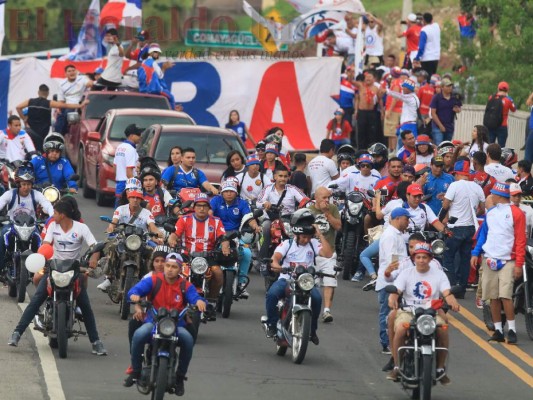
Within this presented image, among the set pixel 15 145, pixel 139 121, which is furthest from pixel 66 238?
pixel 139 121

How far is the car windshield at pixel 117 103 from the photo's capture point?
32.1 metres

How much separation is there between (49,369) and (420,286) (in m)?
3.74

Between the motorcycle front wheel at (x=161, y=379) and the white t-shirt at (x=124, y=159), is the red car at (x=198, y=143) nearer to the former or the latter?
the white t-shirt at (x=124, y=159)

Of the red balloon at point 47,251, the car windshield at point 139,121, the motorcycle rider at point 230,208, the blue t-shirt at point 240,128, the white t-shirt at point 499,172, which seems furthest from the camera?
the blue t-shirt at point 240,128

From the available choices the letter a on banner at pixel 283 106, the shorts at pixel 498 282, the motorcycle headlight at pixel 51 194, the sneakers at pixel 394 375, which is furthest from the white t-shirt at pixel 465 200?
the letter a on banner at pixel 283 106

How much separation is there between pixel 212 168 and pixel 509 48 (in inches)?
352

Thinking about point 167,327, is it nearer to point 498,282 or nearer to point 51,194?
point 498,282

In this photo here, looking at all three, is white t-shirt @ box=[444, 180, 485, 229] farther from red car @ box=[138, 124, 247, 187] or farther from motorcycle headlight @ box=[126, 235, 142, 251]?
red car @ box=[138, 124, 247, 187]

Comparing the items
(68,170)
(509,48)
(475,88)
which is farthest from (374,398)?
(475,88)

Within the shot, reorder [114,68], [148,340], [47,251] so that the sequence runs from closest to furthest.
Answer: [148,340]
[47,251]
[114,68]

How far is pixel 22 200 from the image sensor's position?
1988 centimetres

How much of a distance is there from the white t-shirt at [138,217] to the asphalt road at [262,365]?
46.0 inches

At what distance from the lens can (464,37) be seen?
121 feet

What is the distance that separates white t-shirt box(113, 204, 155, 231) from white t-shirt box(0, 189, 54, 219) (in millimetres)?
1101
